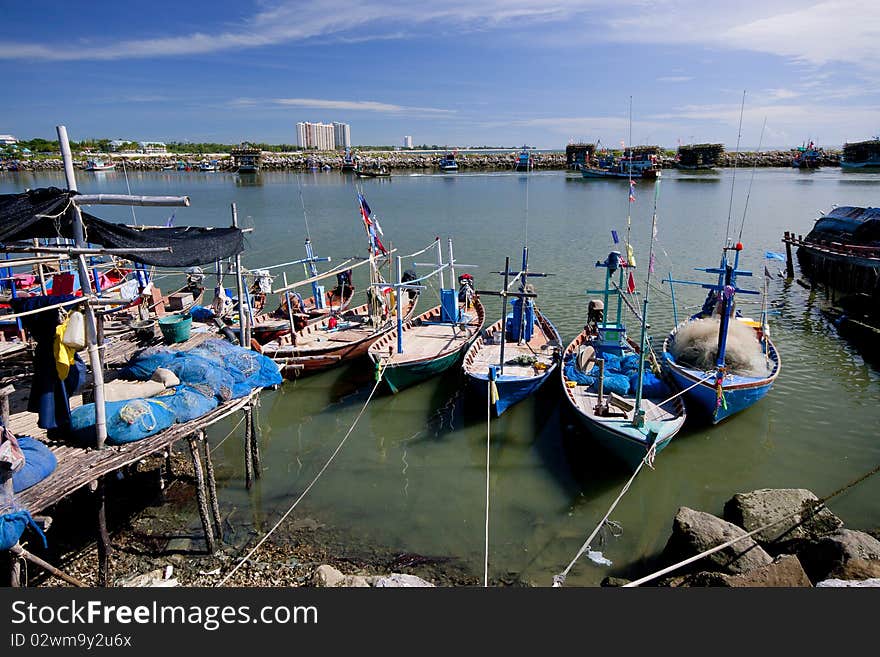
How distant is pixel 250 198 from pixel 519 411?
201 feet

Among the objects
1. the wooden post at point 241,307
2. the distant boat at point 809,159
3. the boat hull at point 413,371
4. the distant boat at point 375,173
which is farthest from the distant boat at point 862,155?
the wooden post at point 241,307

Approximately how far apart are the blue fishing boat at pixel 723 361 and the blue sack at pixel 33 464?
13.3 meters

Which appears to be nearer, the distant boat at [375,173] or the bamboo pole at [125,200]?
the bamboo pole at [125,200]

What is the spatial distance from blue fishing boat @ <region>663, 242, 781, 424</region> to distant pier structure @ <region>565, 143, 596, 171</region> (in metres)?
93.1

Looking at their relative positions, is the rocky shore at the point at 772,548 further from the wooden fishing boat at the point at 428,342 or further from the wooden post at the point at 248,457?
the wooden fishing boat at the point at 428,342

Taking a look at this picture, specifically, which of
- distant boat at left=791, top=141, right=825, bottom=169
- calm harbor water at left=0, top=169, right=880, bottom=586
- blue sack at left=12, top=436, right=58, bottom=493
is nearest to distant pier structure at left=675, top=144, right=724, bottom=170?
distant boat at left=791, top=141, right=825, bottom=169

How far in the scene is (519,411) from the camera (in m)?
15.9

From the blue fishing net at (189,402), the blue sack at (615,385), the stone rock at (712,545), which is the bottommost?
the stone rock at (712,545)

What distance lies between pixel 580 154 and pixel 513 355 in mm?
102551

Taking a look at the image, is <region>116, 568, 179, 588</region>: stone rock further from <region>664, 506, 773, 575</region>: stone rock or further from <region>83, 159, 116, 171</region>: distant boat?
<region>83, 159, 116, 171</region>: distant boat

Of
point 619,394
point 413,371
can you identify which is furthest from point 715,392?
point 413,371

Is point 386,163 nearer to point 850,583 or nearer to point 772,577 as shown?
point 772,577

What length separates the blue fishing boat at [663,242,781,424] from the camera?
46.3 ft

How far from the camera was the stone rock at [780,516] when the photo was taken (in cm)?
953
